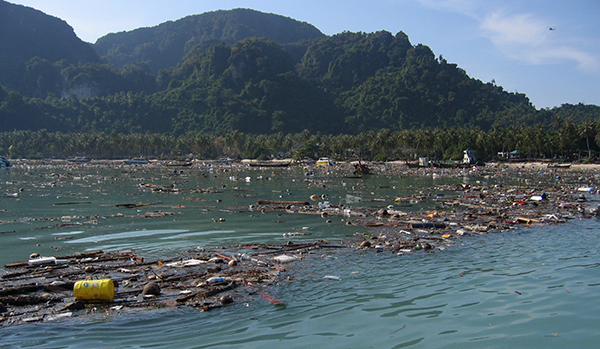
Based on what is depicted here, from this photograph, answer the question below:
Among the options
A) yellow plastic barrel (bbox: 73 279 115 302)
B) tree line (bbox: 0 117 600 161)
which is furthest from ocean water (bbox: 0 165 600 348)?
tree line (bbox: 0 117 600 161)

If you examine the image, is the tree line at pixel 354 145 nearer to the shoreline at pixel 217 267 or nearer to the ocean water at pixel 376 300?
the shoreline at pixel 217 267

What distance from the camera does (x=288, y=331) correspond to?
7699mm

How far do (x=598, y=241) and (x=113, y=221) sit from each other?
827 inches

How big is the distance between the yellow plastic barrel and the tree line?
96765mm

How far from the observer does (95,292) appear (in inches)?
356

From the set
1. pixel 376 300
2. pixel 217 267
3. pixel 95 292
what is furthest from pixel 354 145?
pixel 95 292

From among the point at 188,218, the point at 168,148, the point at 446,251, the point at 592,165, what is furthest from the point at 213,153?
the point at 446,251

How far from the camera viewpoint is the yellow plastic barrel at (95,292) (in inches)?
356

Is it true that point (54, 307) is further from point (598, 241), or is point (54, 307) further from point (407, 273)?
point (598, 241)

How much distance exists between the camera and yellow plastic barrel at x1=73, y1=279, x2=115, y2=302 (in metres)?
9.05

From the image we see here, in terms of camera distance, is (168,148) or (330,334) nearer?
(330,334)

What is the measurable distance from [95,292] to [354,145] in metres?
125

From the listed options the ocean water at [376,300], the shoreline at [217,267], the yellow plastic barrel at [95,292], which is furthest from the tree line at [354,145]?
the yellow plastic barrel at [95,292]

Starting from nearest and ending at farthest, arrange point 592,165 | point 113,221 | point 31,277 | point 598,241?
1. point 31,277
2. point 598,241
3. point 113,221
4. point 592,165
